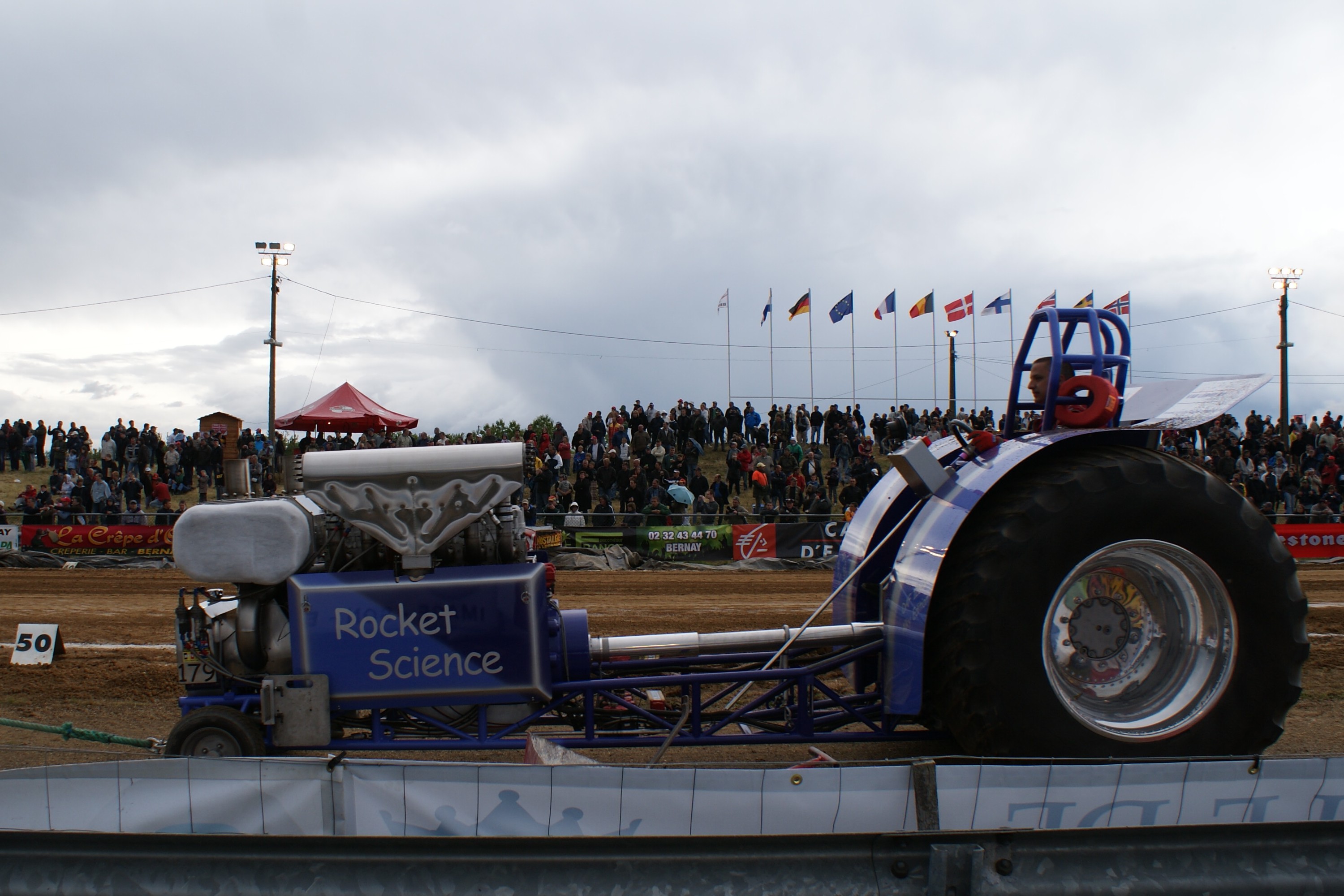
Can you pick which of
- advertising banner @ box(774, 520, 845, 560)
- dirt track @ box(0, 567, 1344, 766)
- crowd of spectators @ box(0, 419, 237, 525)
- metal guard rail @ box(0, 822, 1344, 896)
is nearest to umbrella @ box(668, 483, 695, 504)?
advertising banner @ box(774, 520, 845, 560)

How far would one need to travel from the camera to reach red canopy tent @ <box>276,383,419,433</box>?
1605 centimetres

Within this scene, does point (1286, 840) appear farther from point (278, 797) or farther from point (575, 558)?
point (575, 558)

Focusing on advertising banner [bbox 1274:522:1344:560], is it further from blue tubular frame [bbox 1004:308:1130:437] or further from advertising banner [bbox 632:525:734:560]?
blue tubular frame [bbox 1004:308:1130:437]

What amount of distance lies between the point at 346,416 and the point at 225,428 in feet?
29.9

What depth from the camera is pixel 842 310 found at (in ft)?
108

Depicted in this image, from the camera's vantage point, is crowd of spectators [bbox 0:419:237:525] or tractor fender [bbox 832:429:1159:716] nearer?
tractor fender [bbox 832:429:1159:716]

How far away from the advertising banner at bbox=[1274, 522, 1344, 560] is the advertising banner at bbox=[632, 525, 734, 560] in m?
11.0

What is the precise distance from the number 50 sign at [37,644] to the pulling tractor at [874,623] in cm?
416

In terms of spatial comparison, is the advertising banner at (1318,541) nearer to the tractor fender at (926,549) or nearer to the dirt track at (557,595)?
the dirt track at (557,595)

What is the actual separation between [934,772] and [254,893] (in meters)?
1.83

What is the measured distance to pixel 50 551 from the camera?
667 inches

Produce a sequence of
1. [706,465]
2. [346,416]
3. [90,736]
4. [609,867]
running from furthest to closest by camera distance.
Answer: [706,465]
[346,416]
[90,736]
[609,867]

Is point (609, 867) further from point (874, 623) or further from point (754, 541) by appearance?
point (754, 541)

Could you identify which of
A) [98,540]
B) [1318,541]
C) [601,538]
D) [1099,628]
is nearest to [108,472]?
[98,540]
